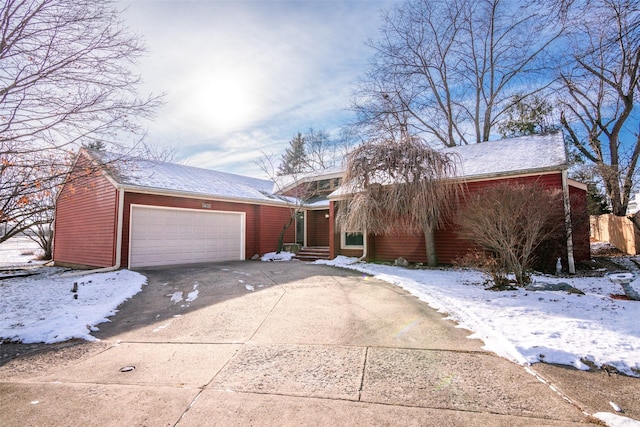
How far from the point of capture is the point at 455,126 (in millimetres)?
20969

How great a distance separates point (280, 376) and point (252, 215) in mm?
12101

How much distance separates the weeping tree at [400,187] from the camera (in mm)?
9672

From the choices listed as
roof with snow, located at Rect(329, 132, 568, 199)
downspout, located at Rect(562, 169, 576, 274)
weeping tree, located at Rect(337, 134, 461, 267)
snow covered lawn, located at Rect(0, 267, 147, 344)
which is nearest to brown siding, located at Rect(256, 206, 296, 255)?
roof with snow, located at Rect(329, 132, 568, 199)

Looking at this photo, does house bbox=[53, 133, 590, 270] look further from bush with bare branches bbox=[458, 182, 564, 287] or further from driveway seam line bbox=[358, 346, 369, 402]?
driveway seam line bbox=[358, 346, 369, 402]

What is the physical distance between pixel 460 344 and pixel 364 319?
147 centimetres

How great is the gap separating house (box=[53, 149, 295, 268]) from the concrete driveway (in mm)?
6387

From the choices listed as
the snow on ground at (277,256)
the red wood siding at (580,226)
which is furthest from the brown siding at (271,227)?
the red wood siding at (580,226)

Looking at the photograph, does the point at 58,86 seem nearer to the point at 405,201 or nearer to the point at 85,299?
the point at 85,299

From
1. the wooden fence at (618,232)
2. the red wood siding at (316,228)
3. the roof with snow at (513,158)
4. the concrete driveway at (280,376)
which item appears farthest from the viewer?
the red wood siding at (316,228)

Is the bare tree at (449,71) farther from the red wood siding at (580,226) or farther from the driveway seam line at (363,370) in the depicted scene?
the driveway seam line at (363,370)

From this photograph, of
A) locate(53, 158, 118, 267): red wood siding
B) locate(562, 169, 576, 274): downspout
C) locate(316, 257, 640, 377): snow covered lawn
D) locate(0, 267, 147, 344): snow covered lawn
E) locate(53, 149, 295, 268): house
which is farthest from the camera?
locate(53, 158, 118, 267): red wood siding

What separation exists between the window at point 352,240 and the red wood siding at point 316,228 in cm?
350

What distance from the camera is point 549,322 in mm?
4180

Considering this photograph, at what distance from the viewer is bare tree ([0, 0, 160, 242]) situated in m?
6.37
